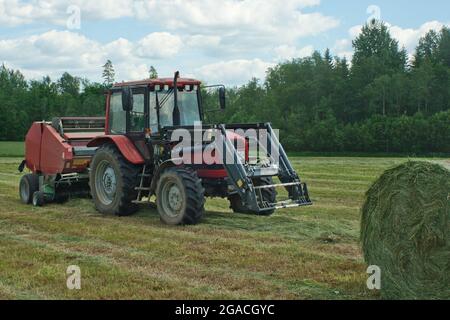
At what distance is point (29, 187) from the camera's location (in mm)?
13586

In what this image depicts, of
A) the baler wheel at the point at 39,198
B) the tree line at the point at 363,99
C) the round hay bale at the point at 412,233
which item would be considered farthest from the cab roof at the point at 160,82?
the tree line at the point at 363,99

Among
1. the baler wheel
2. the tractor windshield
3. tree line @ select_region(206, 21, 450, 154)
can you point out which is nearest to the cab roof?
the tractor windshield

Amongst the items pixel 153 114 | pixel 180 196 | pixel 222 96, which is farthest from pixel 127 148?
pixel 222 96

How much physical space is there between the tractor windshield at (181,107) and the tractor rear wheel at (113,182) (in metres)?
1.01

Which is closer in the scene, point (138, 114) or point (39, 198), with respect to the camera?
point (138, 114)

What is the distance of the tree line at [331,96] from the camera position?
60.2 meters

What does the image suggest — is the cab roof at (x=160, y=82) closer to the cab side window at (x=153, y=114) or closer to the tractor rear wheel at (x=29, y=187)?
the cab side window at (x=153, y=114)

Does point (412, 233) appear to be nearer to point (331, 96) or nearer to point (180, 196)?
point (180, 196)

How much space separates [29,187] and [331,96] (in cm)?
6133

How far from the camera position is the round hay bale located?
234 inches

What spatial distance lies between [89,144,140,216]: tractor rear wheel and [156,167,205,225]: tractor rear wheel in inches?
36.6

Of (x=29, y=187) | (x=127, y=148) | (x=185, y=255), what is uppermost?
(x=127, y=148)
